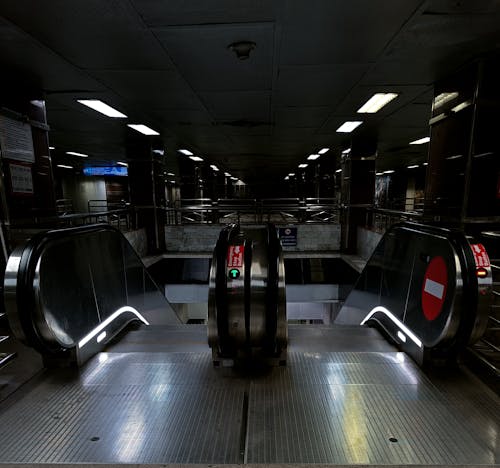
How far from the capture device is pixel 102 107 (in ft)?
15.5

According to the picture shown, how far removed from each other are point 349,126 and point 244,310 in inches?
A: 205

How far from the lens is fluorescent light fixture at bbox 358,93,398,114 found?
4.23m

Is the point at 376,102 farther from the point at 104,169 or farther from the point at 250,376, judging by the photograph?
the point at 104,169

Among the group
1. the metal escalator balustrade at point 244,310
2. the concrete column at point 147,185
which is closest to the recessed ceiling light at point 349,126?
the metal escalator balustrade at point 244,310

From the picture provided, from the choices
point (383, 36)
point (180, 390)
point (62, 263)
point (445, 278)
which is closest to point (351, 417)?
point (180, 390)

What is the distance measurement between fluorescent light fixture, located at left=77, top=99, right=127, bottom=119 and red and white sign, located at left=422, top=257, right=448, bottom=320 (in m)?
4.86

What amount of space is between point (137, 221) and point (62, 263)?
5658 mm

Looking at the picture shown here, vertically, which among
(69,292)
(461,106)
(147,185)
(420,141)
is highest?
(420,141)

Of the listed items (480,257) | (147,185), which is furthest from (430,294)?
(147,185)

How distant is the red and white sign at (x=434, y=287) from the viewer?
2234 mm

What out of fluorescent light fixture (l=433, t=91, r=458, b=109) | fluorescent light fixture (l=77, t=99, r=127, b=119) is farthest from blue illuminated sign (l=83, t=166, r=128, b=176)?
fluorescent light fixture (l=433, t=91, r=458, b=109)

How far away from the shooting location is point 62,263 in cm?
247

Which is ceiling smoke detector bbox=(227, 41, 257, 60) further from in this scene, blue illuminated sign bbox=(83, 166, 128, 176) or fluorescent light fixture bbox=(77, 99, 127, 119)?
blue illuminated sign bbox=(83, 166, 128, 176)

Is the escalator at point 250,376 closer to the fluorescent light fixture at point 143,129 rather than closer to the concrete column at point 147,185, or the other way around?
the fluorescent light fixture at point 143,129
